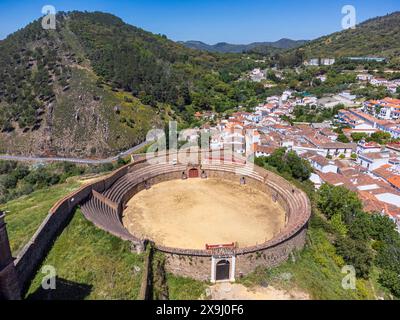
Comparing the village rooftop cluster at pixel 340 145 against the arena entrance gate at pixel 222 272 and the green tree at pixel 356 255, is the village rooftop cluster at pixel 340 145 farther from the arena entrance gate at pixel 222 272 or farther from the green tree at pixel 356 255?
the arena entrance gate at pixel 222 272

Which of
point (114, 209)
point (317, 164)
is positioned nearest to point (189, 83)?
point (317, 164)

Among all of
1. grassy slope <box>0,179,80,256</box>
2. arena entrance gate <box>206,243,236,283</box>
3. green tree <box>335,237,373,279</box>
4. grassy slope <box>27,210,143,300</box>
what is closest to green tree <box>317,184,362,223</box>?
green tree <box>335,237,373,279</box>

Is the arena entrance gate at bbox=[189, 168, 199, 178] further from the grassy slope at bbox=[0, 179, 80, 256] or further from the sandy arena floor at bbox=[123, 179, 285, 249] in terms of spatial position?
the grassy slope at bbox=[0, 179, 80, 256]

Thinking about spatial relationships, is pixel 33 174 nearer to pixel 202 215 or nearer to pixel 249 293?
pixel 202 215

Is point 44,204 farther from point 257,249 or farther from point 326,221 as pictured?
point 326,221

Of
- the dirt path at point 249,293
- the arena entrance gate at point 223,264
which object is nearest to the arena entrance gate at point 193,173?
the arena entrance gate at point 223,264

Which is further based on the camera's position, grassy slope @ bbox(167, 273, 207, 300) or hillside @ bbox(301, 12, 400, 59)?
hillside @ bbox(301, 12, 400, 59)
